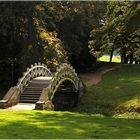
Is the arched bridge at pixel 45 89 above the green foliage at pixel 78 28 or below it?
below

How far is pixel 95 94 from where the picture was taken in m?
42.6

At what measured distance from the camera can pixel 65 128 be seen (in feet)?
53.6

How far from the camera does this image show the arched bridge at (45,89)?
27.8m

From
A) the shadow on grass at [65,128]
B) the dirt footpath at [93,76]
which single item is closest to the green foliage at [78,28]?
the dirt footpath at [93,76]

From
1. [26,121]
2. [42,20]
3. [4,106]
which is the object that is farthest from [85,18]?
[26,121]

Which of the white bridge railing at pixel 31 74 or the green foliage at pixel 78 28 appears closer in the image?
the white bridge railing at pixel 31 74

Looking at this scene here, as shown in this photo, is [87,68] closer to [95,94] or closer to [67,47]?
[67,47]

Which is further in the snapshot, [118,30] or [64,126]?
[118,30]

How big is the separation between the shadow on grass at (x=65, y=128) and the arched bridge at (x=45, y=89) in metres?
7.46

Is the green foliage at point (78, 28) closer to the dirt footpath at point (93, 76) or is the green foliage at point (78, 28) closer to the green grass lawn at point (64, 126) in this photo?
the dirt footpath at point (93, 76)

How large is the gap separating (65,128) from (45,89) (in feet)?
43.0

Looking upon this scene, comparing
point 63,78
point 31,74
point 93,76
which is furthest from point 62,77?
point 93,76

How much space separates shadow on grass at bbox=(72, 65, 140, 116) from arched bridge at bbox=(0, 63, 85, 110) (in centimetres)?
145

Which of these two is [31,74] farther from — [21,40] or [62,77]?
[21,40]
